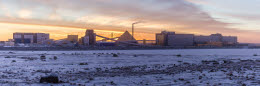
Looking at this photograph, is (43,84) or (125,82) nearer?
(43,84)

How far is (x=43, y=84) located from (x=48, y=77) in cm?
114

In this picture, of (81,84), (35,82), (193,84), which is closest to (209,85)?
(193,84)

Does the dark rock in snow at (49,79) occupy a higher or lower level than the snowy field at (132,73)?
higher

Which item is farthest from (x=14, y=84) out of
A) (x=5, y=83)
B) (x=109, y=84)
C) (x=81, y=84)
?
(x=109, y=84)

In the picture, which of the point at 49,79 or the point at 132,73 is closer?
the point at 49,79

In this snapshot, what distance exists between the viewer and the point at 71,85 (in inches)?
810

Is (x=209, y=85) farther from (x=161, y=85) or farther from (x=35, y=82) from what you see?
(x=35, y=82)

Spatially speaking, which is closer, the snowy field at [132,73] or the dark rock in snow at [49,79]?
the dark rock in snow at [49,79]

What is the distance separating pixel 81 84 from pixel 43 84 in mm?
2359

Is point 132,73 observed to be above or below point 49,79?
below

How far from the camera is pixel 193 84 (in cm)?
2181

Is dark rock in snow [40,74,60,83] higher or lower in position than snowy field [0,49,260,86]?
higher

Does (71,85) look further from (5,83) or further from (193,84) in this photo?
(193,84)

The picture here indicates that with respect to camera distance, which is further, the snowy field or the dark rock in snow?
the snowy field
